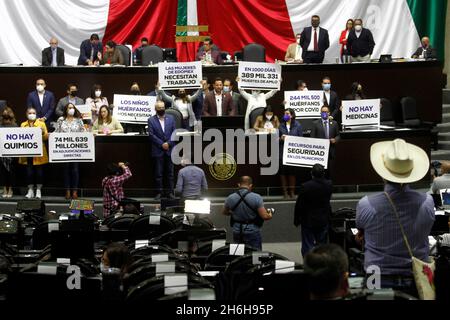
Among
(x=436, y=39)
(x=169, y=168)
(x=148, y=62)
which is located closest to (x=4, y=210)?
(x=169, y=168)

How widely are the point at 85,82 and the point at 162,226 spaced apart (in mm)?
10546

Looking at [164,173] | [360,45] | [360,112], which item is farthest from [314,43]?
[164,173]

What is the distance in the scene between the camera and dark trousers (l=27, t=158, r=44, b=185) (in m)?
21.0

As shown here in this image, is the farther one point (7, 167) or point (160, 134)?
point (7, 167)

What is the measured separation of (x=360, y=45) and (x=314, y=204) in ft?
34.0

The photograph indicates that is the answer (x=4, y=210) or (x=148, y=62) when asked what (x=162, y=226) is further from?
(x=148, y=62)

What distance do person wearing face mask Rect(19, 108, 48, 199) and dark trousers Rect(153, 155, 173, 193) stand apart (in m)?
2.32

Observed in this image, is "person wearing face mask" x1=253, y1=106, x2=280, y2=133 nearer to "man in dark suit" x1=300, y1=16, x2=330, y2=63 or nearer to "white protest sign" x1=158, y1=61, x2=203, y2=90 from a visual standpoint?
"white protest sign" x1=158, y1=61, x2=203, y2=90

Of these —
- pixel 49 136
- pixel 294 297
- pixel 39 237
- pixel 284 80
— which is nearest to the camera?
pixel 294 297

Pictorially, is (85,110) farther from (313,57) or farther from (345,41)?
(345,41)

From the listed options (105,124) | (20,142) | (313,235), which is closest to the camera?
(313,235)

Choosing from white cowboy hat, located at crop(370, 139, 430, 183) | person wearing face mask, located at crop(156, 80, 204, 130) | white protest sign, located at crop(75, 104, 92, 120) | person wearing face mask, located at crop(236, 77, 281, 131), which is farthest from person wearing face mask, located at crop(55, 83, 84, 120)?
white cowboy hat, located at crop(370, 139, 430, 183)

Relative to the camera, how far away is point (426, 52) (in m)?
25.9

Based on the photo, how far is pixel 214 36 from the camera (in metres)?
29.3
